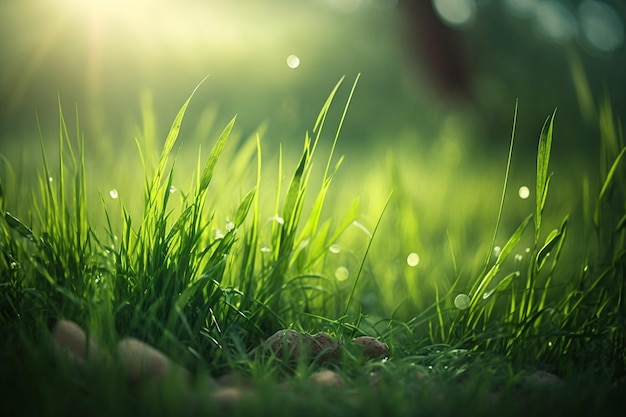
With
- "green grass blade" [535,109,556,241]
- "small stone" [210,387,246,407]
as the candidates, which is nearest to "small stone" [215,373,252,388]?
"small stone" [210,387,246,407]

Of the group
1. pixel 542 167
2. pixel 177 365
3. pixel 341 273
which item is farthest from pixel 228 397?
pixel 341 273

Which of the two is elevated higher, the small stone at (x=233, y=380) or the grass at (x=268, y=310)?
the grass at (x=268, y=310)

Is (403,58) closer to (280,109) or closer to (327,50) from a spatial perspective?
(327,50)

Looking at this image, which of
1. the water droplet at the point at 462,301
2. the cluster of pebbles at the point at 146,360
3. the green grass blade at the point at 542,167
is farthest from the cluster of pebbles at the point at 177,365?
the green grass blade at the point at 542,167

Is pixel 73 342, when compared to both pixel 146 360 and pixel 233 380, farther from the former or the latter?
pixel 233 380

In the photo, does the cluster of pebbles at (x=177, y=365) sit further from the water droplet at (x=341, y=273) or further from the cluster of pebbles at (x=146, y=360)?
the water droplet at (x=341, y=273)
